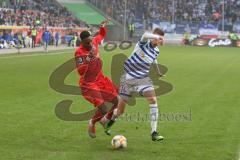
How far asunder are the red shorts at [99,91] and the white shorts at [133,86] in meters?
0.27

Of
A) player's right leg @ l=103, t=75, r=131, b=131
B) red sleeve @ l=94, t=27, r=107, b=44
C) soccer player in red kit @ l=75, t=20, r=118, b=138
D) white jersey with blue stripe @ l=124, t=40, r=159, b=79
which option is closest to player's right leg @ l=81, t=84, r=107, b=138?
soccer player in red kit @ l=75, t=20, r=118, b=138

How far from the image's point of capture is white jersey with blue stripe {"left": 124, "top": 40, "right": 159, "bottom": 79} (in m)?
10.2

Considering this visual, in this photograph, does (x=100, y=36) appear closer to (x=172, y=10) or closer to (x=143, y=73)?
(x=143, y=73)

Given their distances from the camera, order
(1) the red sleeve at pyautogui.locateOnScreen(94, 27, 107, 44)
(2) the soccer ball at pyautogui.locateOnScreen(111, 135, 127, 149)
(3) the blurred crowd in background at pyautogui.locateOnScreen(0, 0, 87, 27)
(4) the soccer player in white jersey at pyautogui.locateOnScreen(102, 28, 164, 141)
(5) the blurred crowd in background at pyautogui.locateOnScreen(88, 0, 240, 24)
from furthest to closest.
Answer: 1. (5) the blurred crowd in background at pyautogui.locateOnScreen(88, 0, 240, 24)
2. (3) the blurred crowd in background at pyautogui.locateOnScreen(0, 0, 87, 27)
3. (1) the red sleeve at pyautogui.locateOnScreen(94, 27, 107, 44)
4. (4) the soccer player in white jersey at pyautogui.locateOnScreen(102, 28, 164, 141)
5. (2) the soccer ball at pyautogui.locateOnScreen(111, 135, 127, 149)

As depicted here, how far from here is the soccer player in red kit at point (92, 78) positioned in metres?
10.5

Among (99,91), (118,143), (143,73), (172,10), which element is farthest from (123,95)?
(172,10)

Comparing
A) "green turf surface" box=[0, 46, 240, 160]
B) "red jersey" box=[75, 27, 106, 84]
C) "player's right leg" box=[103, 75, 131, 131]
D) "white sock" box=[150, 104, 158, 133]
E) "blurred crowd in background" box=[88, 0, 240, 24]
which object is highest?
"red jersey" box=[75, 27, 106, 84]

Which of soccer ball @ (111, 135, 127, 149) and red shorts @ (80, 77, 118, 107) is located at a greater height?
red shorts @ (80, 77, 118, 107)

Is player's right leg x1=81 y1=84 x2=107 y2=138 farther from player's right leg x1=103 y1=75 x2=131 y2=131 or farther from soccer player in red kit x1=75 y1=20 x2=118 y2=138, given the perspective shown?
player's right leg x1=103 y1=75 x2=131 y2=131

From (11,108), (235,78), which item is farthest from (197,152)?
(235,78)

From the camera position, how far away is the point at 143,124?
40.3 ft

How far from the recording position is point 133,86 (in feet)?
34.1

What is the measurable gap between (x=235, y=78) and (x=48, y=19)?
113 ft

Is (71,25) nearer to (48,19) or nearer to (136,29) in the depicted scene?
(48,19)
